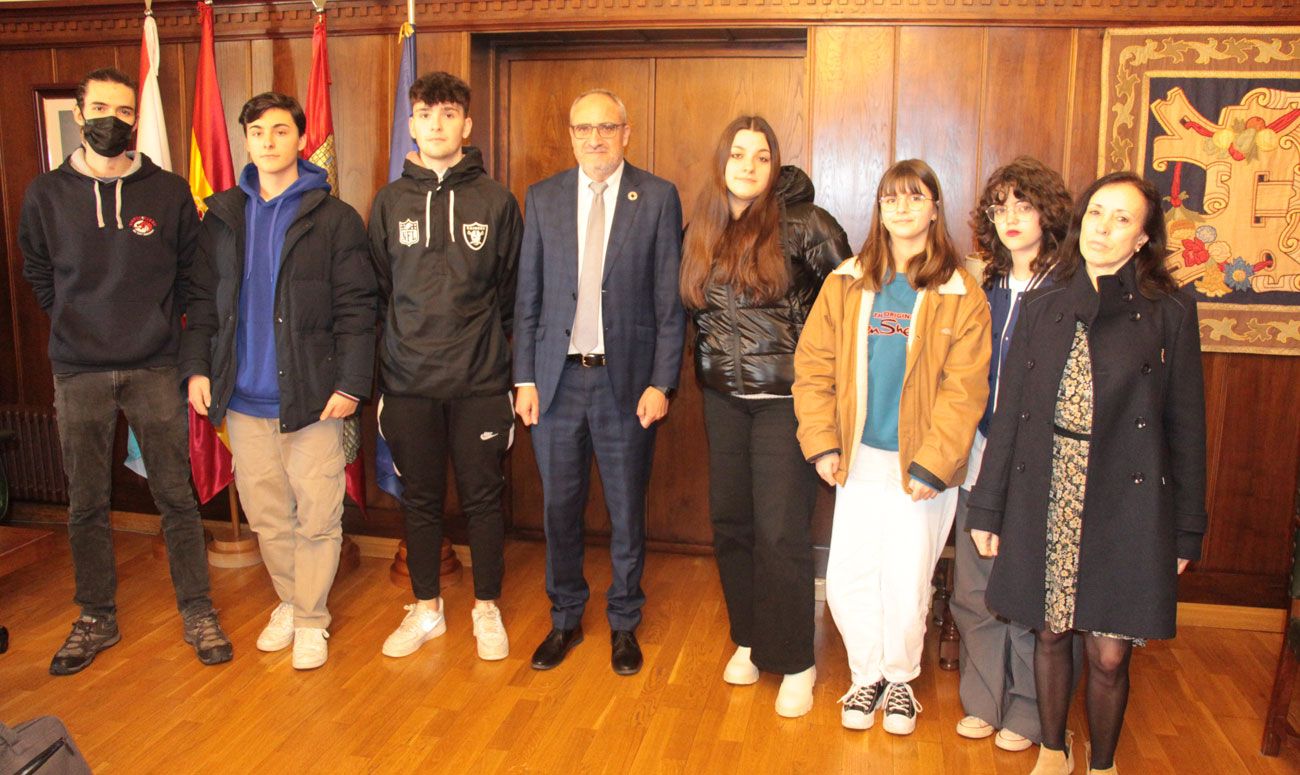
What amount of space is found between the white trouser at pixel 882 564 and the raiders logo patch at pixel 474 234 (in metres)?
1.26

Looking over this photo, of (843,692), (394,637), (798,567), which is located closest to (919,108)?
(798,567)

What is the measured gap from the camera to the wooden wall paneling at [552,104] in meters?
3.95

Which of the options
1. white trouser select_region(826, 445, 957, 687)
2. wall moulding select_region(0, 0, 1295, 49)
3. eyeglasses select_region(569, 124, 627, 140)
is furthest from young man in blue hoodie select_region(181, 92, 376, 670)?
white trouser select_region(826, 445, 957, 687)

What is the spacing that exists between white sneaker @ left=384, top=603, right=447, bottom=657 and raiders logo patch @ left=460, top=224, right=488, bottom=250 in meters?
1.18

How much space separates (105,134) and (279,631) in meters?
1.60

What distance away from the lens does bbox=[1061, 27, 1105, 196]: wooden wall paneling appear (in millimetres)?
3395

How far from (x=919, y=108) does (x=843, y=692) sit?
6.63ft

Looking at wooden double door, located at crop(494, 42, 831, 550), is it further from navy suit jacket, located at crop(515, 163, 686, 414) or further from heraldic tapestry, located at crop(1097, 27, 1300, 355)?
heraldic tapestry, located at crop(1097, 27, 1300, 355)

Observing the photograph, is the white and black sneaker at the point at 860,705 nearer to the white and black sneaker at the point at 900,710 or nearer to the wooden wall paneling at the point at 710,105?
the white and black sneaker at the point at 900,710

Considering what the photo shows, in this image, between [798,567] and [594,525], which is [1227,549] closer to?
[798,567]

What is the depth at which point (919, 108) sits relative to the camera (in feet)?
11.5

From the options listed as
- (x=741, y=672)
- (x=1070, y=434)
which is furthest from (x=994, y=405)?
(x=741, y=672)

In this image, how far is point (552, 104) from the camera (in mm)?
4016

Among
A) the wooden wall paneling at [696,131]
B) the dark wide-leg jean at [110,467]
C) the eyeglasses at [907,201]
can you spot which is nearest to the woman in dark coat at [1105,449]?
the eyeglasses at [907,201]
